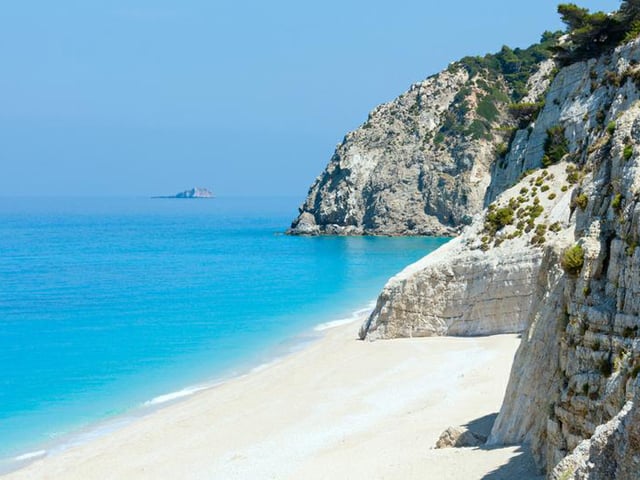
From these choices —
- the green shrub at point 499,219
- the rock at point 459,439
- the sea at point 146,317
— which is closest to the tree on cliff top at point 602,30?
the green shrub at point 499,219

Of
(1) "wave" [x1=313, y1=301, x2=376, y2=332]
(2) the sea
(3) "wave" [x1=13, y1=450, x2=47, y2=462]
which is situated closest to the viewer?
(3) "wave" [x1=13, y1=450, x2=47, y2=462]

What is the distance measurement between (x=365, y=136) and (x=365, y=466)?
106011mm

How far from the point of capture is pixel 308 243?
106m

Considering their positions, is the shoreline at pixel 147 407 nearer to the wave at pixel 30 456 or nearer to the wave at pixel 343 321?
the wave at pixel 30 456

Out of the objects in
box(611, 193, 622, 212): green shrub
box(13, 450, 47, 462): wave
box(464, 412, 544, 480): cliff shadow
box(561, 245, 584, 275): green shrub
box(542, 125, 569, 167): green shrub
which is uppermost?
box(542, 125, 569, 167): green shrub

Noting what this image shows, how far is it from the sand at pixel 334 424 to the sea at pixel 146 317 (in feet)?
9.08

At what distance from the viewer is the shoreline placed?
81.1ft

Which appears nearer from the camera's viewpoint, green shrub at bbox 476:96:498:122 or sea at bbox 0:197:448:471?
sea at bbox 0:197:448:471

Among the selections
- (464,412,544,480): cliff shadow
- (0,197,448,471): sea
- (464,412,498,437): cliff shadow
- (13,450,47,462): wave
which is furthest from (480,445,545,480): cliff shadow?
(0,197,448,471): sea

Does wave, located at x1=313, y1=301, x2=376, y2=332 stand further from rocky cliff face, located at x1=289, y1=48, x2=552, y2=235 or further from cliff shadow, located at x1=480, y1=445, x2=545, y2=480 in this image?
rocky cliff face, located at x1=289, y1=48, x2=552, y2=235

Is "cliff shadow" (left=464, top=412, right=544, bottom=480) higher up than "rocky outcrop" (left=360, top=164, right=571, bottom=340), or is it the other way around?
"rocky outcrop" (left=360, top=164, right=571, bottom=340)

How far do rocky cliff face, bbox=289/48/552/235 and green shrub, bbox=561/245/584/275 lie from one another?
3763 inches

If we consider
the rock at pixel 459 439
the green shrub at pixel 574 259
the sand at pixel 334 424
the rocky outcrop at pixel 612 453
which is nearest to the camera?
the rocky outcrop at pixel 612 453

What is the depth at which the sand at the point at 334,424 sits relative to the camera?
699 inches
